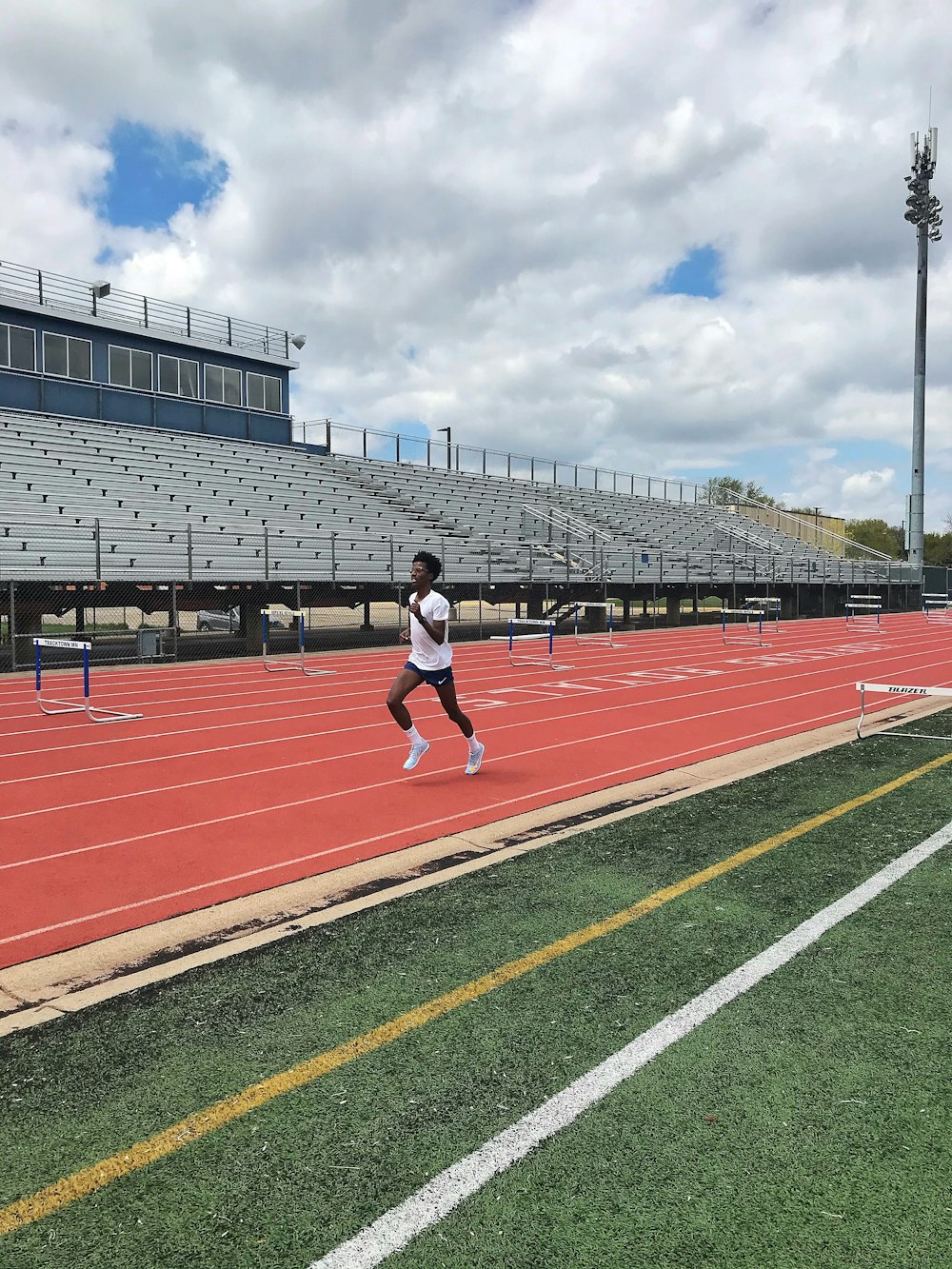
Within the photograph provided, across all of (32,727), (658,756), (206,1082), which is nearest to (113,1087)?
(206,1082)

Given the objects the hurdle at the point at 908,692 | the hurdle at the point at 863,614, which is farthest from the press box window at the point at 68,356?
the hurdle at the point at 863,614

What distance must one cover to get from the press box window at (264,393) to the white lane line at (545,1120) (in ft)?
101

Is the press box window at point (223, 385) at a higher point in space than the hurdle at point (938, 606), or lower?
higher

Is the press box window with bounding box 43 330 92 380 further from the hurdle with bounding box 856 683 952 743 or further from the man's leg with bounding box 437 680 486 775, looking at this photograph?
the hurdle with bounding box 856 683 952 743

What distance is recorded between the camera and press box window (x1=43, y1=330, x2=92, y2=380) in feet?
88.0

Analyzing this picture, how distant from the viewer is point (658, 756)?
8.90 meters

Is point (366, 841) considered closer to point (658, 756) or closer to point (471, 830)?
point (471, 830)

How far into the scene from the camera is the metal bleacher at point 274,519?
1920 centimetres

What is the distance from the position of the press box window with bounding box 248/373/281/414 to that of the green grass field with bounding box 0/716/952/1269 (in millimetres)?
29906

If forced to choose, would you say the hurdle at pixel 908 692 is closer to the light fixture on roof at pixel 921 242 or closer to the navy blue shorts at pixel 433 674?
the navy blue shorts at pixel 433 674

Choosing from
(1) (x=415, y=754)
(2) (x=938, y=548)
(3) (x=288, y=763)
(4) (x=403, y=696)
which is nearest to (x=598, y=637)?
(3) (x=288, y=763)

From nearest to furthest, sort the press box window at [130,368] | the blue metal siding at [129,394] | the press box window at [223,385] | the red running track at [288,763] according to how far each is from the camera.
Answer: the red running track at [288,763] < the blue metal siding at [129,394] < the press box window at [130,368] < the press box window at [223,385]

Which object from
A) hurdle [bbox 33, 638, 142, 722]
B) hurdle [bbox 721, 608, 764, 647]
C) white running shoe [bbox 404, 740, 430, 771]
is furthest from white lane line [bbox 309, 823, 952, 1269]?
hurdle [bbox 721, 608, 764, 647]

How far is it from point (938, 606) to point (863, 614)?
380 inches
